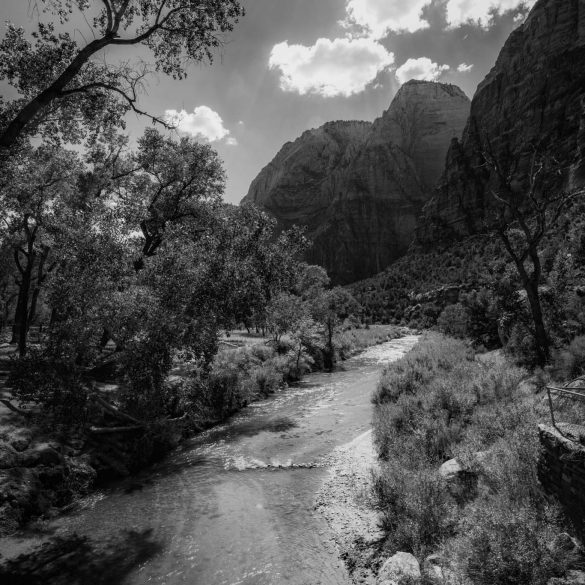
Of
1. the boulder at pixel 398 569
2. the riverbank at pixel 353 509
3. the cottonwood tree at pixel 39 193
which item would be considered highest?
the cottonwood tree at pixel 39 193

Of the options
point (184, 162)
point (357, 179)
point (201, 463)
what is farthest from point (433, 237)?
point (201, 463)

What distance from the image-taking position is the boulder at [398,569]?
20.0 ft

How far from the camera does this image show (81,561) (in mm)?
7570

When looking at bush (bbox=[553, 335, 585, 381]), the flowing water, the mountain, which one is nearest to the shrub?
the flowing water

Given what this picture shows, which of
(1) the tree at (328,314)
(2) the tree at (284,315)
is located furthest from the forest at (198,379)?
(1) the tree at (328,314)

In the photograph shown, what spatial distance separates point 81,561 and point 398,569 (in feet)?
20.0

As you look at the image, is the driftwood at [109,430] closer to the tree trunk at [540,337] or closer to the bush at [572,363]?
the bush at [572,363]

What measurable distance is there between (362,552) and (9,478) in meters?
8.39

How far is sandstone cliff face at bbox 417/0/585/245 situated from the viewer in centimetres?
8650

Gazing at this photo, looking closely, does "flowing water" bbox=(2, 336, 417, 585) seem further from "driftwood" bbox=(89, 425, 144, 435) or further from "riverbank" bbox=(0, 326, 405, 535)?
"driftwood" bbox=(89, 425, 144, 435)

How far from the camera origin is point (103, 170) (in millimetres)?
22266

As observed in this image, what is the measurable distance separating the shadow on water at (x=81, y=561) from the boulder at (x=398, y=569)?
14.8ft

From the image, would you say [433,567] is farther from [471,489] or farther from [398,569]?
[471,489]

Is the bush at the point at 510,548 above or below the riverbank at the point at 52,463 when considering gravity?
below
